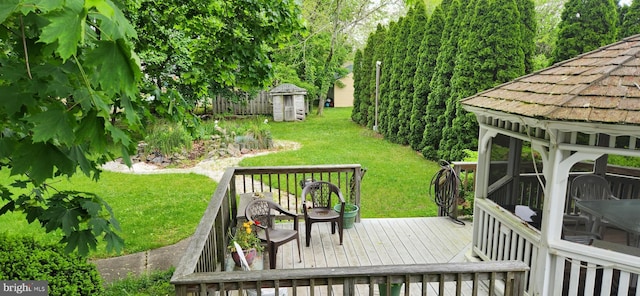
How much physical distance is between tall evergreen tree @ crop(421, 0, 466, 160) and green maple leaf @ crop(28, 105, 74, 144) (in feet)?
31.3

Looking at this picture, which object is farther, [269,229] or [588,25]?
[588,25]

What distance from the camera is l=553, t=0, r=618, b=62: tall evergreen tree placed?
7.02 meters

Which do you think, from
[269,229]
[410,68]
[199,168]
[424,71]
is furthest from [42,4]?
[410,68]

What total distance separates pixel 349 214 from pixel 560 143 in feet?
9.24

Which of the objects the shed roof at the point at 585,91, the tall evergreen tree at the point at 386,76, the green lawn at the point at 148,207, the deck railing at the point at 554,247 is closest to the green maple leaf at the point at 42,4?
the shed roof at the point at 585,91

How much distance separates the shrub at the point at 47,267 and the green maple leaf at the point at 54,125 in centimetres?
218

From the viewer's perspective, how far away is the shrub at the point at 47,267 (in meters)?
2.96

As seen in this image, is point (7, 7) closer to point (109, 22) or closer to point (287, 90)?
point (109, 22)

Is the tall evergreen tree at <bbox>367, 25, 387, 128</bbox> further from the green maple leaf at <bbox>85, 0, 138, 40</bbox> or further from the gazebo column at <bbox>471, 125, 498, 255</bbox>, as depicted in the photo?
the green maple leaf at <bbox>85, 0, 138, 40</bbox>

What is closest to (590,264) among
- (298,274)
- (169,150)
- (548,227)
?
(548,227)

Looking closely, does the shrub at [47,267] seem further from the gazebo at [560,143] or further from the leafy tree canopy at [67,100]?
the gazebo at [560,143]

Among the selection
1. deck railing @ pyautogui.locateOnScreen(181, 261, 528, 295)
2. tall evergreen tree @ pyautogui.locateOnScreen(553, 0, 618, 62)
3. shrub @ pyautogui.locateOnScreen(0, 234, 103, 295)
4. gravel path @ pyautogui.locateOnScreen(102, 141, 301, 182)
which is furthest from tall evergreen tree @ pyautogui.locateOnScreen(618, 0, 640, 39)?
shrub @ pyautogui.locateOnScreen(0, 234, 103, 295)

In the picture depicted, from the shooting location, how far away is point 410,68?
1226cm

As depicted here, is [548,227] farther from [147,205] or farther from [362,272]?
[147,205]
